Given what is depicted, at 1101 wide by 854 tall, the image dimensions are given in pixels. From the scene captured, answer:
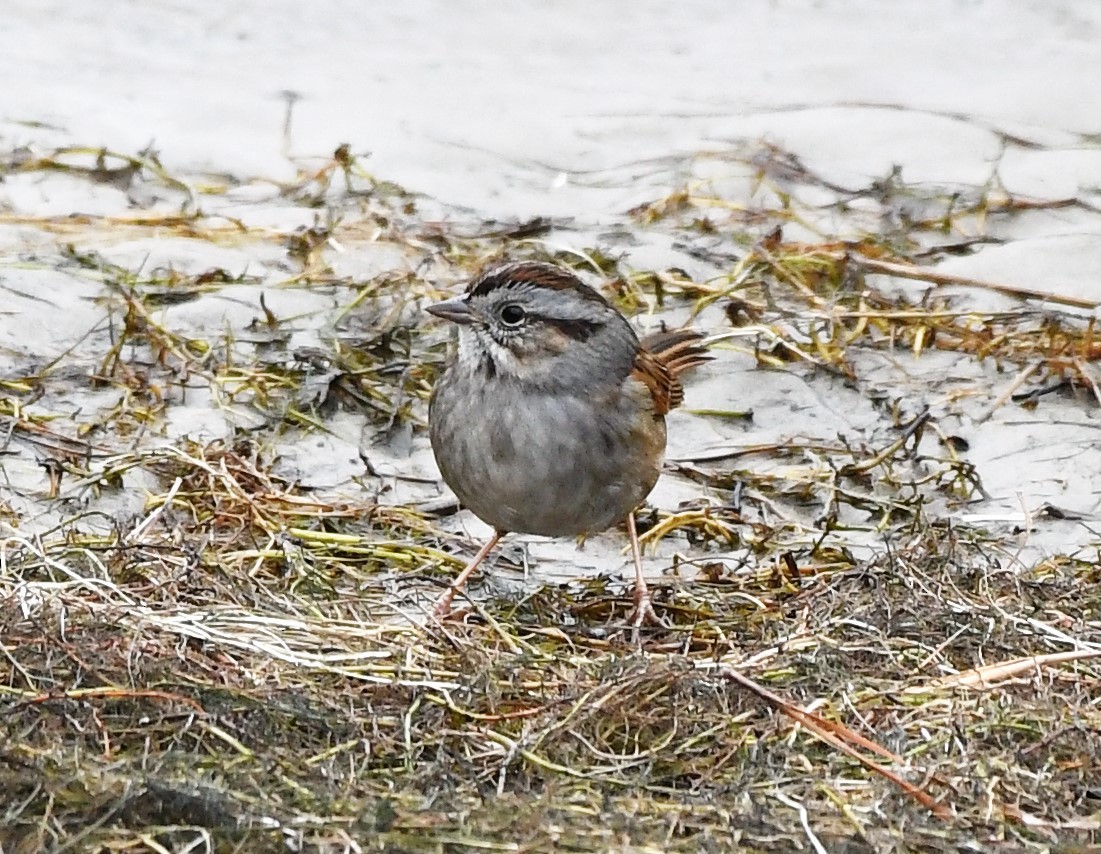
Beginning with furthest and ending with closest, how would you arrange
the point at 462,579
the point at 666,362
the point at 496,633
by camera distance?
the point at 666,362 < the point at 462,579 < the point at 496,633

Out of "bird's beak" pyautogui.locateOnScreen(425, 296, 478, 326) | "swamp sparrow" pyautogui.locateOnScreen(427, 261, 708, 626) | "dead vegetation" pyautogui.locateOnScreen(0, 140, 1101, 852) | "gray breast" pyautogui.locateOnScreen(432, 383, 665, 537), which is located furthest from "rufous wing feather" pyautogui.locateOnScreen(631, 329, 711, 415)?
"bird's beak" pyautogui.locateOnScreen(425, 296, 478, 326)

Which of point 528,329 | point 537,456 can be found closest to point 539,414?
point 537,456

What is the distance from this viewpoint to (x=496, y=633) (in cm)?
516

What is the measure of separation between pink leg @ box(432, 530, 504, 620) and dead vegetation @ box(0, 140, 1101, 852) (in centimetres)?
10

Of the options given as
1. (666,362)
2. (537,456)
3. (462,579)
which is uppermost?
(537,456)

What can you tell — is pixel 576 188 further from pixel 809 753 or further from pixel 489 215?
pixel 809 753

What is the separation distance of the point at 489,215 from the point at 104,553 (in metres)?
3.89

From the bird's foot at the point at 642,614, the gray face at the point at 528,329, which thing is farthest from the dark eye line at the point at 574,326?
the bird's foot at the point at 642,614

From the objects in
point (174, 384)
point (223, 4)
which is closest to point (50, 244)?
point (174, 384)

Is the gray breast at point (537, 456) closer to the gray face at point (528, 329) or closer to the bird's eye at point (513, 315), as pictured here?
the gray face at point (528, 329)

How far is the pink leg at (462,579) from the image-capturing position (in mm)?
5373

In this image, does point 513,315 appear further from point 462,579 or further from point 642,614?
point 642,614

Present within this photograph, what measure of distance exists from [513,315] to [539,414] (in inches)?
12.1

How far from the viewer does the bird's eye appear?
5414 mm
